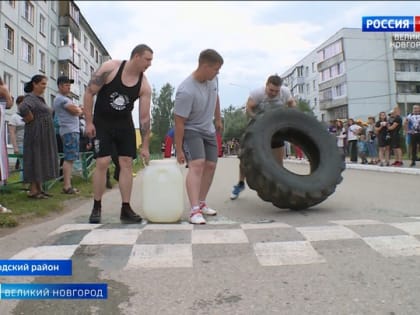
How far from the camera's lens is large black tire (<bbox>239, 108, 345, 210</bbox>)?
162 inches

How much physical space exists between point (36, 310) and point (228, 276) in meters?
1.00

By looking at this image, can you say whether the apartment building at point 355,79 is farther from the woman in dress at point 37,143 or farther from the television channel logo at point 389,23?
the woman in dress at point 37,143

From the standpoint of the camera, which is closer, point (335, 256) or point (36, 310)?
point (36, 310)

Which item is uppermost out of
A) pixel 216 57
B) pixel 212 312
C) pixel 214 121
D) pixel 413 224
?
pixel 216 57

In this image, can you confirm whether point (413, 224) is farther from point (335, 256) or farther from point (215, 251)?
point (215, 251)

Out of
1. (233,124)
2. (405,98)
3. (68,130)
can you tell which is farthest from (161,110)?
(68,130)

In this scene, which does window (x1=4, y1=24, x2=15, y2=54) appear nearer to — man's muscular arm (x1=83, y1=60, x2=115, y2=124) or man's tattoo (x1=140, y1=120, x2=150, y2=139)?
man's muscular arm (x1=83, y1=60, x2=115, y2=124)

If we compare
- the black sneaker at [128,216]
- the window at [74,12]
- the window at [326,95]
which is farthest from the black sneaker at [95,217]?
the window at [326,95]

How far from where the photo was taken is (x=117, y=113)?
3.79 meters

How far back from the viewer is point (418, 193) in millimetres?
5582

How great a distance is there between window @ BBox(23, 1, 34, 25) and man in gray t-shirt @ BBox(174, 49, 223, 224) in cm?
264

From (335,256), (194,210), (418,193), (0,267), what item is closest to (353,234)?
(335,256)

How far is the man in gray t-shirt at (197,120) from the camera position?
3.94 metres

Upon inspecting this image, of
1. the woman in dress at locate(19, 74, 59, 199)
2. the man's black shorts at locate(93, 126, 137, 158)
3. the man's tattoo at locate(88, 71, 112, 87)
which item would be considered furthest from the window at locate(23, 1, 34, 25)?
the woman in dress at locate(19, 74, 59, 199)
